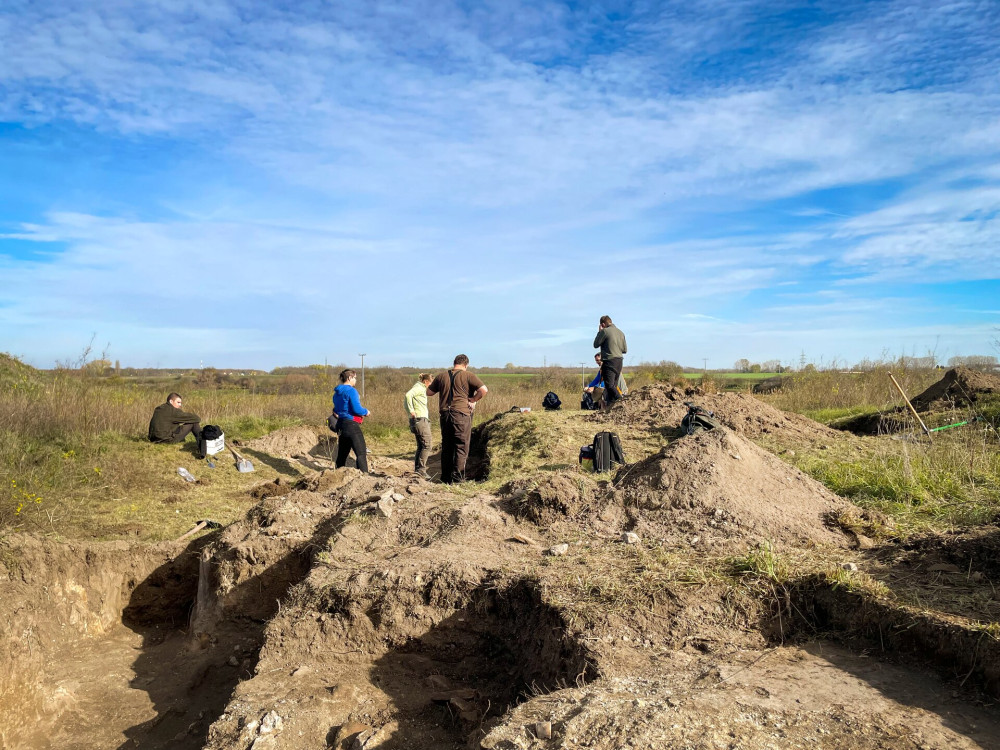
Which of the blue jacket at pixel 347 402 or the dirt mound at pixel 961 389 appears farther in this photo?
the dirt mound at pixel 961 389

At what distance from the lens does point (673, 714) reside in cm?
285

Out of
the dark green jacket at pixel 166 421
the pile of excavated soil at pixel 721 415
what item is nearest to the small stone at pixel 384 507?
the pile of excavated soil at pixel 721 415

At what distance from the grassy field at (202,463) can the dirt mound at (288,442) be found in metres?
0.96

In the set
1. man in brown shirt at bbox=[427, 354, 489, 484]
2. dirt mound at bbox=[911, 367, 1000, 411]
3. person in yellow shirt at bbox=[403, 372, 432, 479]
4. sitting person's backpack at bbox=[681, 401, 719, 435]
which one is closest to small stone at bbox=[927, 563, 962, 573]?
sitting person's backpack at bbox=[681, 401, 719, 435]

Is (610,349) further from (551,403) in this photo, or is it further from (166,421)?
(166,421)

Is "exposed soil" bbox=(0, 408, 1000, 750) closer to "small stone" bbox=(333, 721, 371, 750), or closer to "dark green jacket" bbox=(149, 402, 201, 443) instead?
"small stone" bbox=(333, 721, 371, 750)

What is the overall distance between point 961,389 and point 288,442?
1380cm

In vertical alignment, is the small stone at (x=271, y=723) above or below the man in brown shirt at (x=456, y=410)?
below

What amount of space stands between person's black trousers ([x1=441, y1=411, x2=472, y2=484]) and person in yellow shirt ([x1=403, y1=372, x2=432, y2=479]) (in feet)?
4.43

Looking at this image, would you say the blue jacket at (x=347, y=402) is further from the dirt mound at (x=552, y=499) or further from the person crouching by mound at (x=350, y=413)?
the dirt mound at (x=552, y=499)

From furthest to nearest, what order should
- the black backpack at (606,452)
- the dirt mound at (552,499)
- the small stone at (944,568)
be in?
1. the black backpack at (606,452)
2. the dirt mound at (552,499)
3. the small stone at (944,568)

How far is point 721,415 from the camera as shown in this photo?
11375mm

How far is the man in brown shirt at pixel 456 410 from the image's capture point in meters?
8.86

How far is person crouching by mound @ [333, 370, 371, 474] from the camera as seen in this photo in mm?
9852
